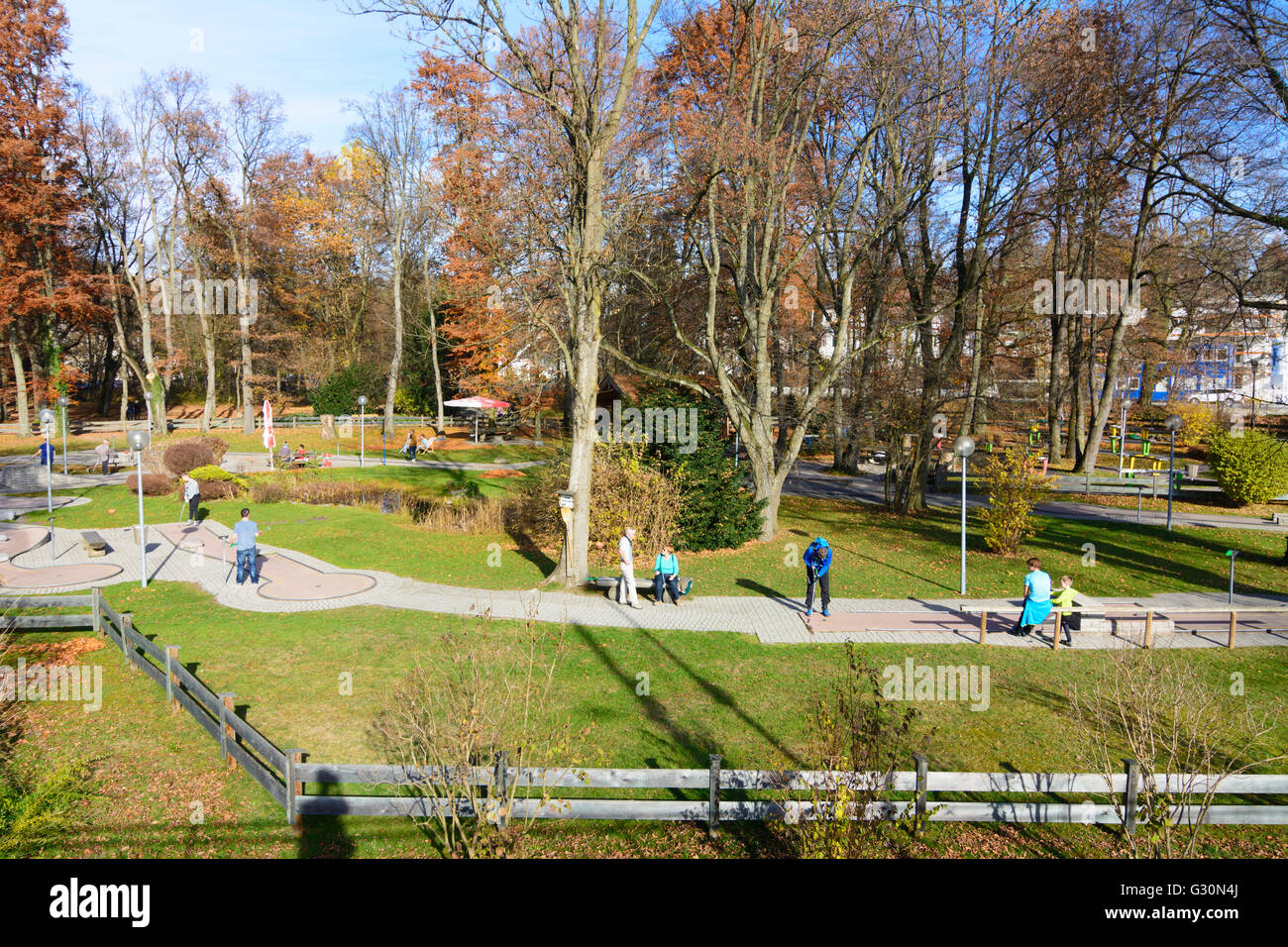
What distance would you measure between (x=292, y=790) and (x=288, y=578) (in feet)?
34.7

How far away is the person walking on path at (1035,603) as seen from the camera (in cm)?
1313

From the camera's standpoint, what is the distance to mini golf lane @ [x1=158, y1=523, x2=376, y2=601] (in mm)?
15234

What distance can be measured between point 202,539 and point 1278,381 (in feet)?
170

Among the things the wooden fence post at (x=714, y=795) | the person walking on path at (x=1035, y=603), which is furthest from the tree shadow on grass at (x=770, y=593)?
the wooden fence post at (x=714, y=795)

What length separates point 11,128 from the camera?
120 ft

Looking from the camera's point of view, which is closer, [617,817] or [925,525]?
[617,817]

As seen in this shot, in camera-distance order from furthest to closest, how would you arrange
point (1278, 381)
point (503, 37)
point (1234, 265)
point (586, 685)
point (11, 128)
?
point (1278, 381), point (11, 128), point (1234, 265), point (503, 37), point (586, 685)

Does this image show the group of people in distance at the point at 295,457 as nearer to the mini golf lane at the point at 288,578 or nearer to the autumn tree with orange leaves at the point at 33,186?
the mini golf lane at the point at 288,578

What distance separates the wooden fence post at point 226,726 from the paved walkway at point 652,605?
435 cm

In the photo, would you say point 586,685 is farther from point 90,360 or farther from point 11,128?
point 90,360

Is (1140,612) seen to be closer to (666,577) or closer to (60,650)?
(666,577)

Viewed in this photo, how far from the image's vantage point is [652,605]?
1502 cm

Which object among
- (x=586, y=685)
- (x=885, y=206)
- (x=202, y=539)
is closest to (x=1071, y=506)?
(x=885, y=206)

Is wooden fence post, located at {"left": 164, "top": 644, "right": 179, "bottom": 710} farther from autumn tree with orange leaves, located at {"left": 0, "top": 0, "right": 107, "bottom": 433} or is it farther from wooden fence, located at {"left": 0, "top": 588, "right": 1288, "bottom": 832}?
autumn tree with orange leaves, located at {"left": 0, "top": 0, "right": 107, "bottom": 433}
